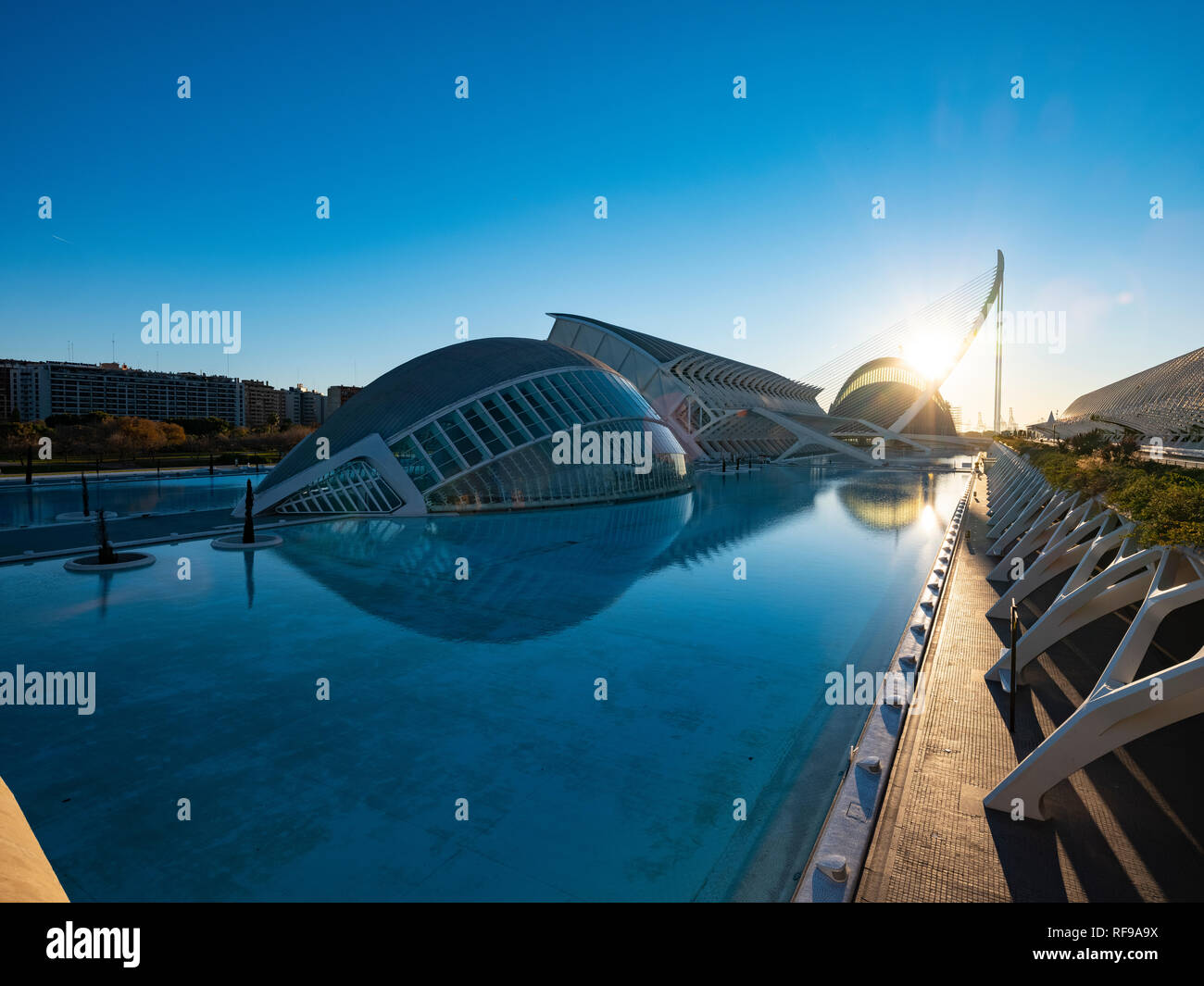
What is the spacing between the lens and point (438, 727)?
7.19 m

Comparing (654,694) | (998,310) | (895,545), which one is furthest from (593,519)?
(998,310)

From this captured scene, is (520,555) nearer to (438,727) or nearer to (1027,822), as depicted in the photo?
(438,727)

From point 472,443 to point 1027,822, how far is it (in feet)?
73.0

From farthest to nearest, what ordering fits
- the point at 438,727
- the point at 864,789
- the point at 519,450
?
1. the point at 519,450
2. the point at 438,727
3. the point at 864,789

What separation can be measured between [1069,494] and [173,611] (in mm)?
17532

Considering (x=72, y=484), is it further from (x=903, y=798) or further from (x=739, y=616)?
(x=903, y=798)

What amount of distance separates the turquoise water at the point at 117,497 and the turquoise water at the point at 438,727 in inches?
424

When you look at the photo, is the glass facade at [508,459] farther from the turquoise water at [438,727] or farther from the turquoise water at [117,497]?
the turquoise water at [438,727]

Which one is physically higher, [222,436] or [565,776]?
[222,436]

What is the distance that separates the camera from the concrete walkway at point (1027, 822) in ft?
15.3

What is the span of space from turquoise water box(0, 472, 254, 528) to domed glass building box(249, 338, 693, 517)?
4.39 m

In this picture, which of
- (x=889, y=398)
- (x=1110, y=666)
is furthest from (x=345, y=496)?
(x=889, y=398)

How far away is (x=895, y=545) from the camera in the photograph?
19.1 m
